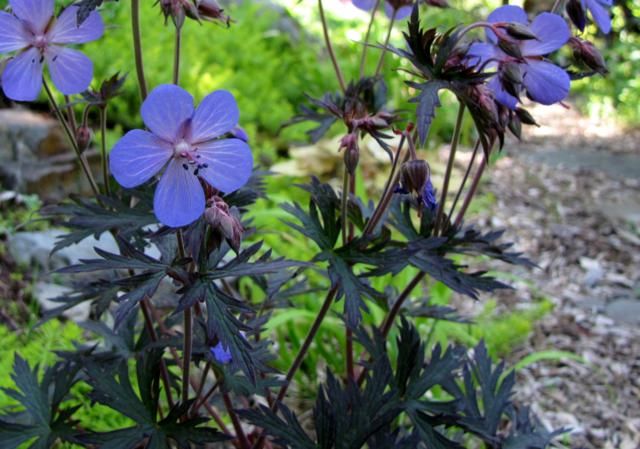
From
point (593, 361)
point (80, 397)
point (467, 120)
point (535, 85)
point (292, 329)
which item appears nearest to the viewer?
point (535, 85)

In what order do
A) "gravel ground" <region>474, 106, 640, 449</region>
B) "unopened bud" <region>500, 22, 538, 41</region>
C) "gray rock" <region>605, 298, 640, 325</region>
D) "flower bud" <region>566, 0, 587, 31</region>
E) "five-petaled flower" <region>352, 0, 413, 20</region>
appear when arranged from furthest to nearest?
"gray rock" <region>605, 298, 640, 325</region>, "gravel ground" <region>474, 106, 640, 449</region>, "five-petaled flower" <region>352, 0, 413, 20</region>, "flower bud" <region>566, 0, 587, 31</region>, "unopened bud" <region>500, 22, 538, 41</region>

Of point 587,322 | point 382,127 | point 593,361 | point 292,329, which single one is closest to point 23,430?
point 382,127

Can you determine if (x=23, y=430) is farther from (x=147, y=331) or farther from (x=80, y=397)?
(x=80, y=397)

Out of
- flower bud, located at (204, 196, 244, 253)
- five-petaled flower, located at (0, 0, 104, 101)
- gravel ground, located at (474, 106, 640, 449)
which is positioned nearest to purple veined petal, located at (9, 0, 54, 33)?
five-petaled flower, located at (0, 0, 104, 101)

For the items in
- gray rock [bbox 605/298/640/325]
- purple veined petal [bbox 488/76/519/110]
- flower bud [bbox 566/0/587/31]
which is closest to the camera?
purple veined petal [bbox 488/76/519/110]

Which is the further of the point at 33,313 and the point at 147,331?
the point at 33,313

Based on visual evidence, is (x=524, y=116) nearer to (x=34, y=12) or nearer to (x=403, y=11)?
(x=403, y=11)

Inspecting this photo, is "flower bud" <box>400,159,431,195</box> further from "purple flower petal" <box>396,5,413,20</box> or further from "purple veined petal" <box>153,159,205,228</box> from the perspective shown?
"purple flower petal" <box>396,5,413,20</box>
